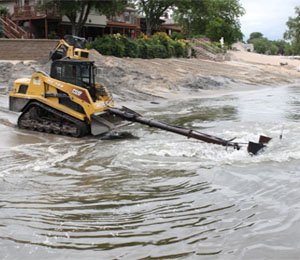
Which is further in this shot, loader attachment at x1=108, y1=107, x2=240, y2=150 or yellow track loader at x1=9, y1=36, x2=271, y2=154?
yellow track loader at x1=9, y1=36, x2=271, y2=154

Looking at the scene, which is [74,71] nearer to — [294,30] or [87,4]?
[87,4]

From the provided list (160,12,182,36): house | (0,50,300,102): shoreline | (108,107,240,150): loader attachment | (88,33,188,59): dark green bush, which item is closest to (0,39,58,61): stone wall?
(0,50,300,102): shoreline

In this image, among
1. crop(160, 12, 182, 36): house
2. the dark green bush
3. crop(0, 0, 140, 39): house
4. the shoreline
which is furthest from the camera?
crop(160, 12, 182, 36): house

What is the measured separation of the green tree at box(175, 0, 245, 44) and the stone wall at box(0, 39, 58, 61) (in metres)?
42.7

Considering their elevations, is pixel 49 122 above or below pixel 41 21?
below

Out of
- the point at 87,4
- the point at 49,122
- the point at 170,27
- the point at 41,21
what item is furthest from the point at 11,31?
the point at 170,27

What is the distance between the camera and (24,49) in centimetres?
2819

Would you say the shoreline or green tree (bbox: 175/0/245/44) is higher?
green tree (bbox: 175/0/245/44)

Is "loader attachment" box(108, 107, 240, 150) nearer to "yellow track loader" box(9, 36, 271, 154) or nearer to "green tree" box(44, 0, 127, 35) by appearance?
"yellow track loader" box(9, 36, 271, 154)

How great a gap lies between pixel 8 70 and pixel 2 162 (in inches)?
610

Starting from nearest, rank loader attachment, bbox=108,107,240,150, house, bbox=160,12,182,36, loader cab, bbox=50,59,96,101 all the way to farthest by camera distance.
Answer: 1. loader attachment, bbox=108,107,240,150
2. loader cab, bbox=50,59,96,101
3. house, bbox=160,12,182,36

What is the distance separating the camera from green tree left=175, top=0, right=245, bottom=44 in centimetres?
7119

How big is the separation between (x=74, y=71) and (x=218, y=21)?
60.5 m

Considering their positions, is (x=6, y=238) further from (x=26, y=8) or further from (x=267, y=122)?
(x=26, y=8)
